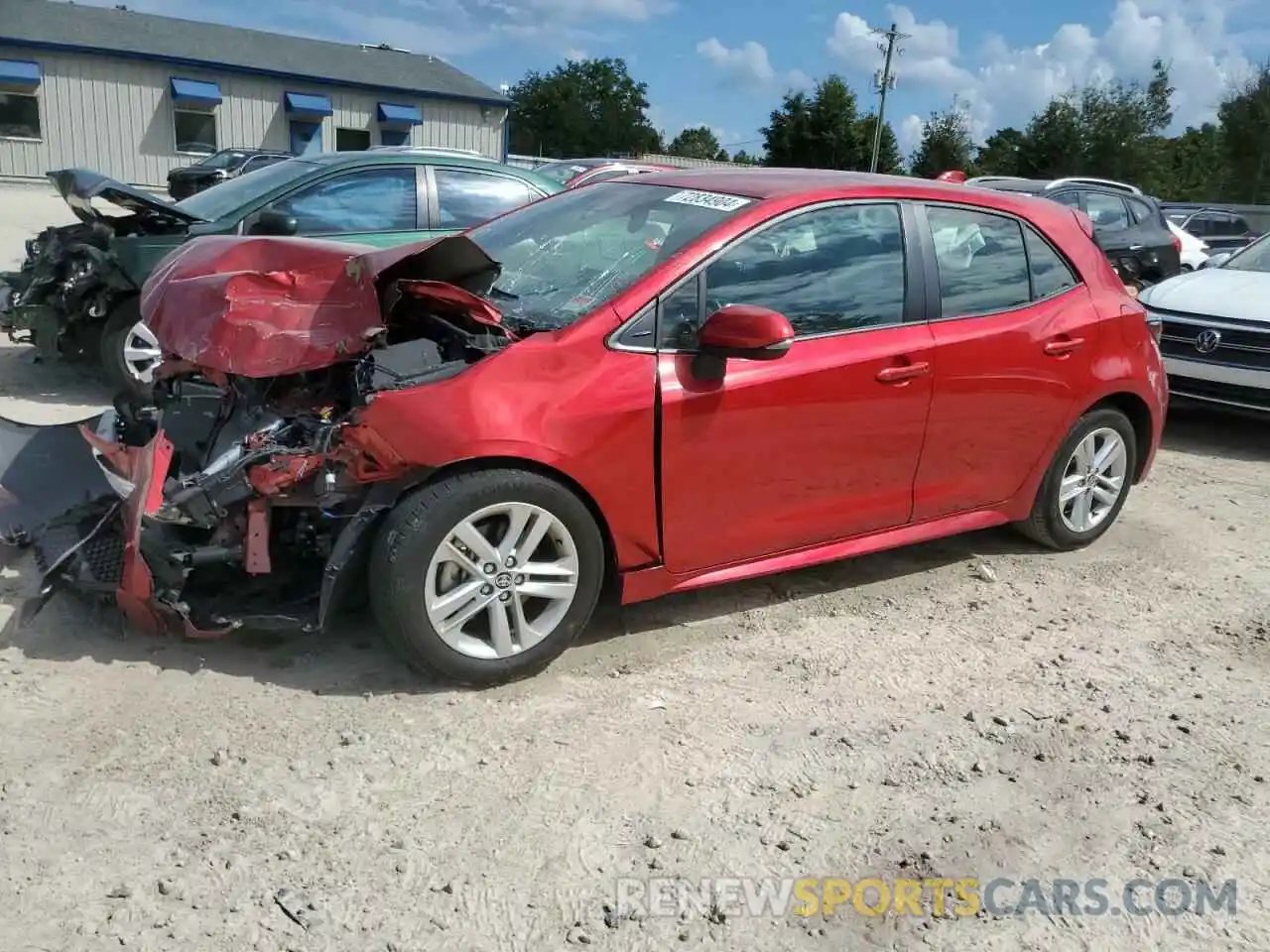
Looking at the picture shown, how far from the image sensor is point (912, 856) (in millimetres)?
2896

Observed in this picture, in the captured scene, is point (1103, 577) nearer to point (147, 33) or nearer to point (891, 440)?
point (891, 440)

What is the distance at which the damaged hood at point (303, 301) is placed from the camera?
353cm

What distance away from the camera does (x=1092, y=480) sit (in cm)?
509

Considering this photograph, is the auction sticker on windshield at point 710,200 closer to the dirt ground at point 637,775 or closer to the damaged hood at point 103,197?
the dirt ground at point 637,775

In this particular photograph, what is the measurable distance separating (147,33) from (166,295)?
3178 cm

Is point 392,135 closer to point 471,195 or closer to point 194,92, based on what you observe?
point 194,92

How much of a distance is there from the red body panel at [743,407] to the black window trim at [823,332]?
0.07 feet

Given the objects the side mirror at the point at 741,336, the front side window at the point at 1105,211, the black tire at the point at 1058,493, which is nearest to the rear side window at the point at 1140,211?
the front side window at the point at 1105,211

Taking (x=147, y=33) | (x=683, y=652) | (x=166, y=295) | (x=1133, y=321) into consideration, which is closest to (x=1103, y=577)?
(x=1133, y=321)

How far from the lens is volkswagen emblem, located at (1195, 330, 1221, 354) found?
7.51 metres

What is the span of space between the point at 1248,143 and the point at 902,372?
40497 millimetres

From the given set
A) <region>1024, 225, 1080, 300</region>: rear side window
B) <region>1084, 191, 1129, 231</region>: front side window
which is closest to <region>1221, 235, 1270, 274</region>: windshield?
<region>1084, 191, 1129, 231</region>: front side window

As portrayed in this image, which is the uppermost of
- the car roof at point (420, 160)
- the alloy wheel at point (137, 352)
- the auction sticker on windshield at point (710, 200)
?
the car roof at point (420, 160)

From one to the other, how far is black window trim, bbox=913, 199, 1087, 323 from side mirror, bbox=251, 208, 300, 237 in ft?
13.3
